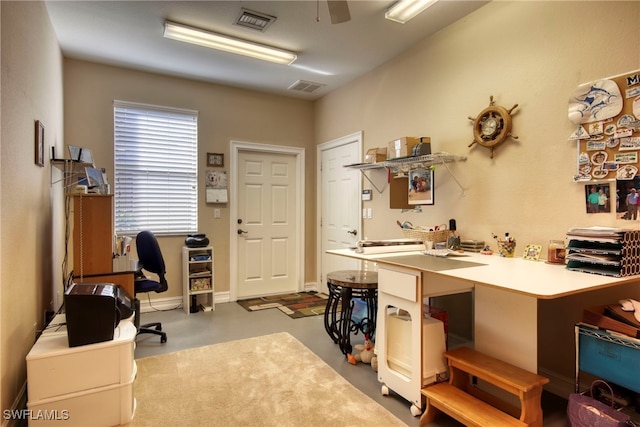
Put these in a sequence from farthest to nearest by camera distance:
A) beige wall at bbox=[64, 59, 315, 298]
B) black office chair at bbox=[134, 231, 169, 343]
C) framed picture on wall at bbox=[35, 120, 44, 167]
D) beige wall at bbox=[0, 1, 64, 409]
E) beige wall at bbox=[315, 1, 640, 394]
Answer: beige wall at bbox=[64, 59, 315, 298]
black office chair at bbox=[134, 231, 169, 343]
framed picture on wall at bbox=[35, 120, 44, 167]
beige wall at bbox=[315, 1, 640, 394]
beige wall at bbox=[0, 1, 64, 409]

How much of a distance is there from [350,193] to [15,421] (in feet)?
11.3

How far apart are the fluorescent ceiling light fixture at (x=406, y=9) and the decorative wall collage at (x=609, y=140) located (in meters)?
1.22

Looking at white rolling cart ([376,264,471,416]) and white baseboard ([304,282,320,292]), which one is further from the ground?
white rolling cart ([376,264,471,416])

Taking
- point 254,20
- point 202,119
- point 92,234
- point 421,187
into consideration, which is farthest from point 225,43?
point 421,187

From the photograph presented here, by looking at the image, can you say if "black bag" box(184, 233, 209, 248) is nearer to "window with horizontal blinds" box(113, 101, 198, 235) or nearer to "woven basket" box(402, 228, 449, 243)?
"window with horizontal blinds" box(113, 101, 198, 235)

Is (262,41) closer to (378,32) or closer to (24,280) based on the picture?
(378,32)

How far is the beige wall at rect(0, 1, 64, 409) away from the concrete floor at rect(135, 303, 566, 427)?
942mm

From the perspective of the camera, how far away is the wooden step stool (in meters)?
1.68

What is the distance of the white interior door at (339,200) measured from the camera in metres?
4.21

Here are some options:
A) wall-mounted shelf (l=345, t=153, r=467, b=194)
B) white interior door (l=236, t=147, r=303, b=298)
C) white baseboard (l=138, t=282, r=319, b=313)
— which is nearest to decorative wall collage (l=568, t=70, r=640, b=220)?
wall-mounted shelf (l=345, t=153, r=467, b=194)

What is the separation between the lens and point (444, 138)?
9.89 ft

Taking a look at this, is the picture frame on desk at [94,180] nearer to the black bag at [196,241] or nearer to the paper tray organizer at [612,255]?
the black bag at [196,241]

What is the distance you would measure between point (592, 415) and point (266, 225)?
382 centimetres

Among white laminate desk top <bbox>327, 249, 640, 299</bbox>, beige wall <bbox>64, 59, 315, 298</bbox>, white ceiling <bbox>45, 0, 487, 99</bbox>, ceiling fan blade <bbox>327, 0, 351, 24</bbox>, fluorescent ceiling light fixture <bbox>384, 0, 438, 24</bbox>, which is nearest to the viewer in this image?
white laminate desk top <bbox>327, 249, 640, 299</bbox>
